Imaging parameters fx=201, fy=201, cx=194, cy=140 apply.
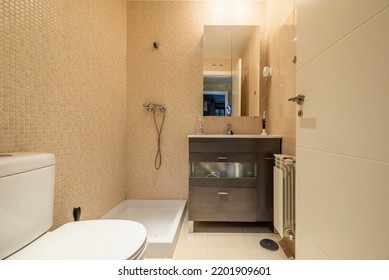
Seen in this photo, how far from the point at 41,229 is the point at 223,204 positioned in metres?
1.35

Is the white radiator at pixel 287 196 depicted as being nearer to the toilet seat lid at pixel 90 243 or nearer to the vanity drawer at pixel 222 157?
the vanity drawer at pixel 222 157

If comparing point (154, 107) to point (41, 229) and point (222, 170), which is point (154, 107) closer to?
point (222, 170)

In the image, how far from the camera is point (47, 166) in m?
0.97

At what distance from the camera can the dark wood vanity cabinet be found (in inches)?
72.1

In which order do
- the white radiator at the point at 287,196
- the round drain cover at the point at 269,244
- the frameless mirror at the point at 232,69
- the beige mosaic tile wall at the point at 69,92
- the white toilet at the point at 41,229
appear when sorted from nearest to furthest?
the white toilet at the point at 41,229 < the beige mosaic tile wall at the point at 69,92 < the white radiator at the point at 287,196 < the round drain cover at the point at 269,244 < the frameless mirror at the point at 232,69

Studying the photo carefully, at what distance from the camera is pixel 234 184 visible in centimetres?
185

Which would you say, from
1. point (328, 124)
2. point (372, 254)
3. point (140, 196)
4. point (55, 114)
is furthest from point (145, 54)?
point (372, 254)

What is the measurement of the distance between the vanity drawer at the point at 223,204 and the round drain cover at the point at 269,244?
193 mm

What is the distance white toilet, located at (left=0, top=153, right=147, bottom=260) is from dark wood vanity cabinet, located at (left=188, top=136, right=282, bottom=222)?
3.15ft

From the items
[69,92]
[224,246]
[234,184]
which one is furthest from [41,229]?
[234,184]

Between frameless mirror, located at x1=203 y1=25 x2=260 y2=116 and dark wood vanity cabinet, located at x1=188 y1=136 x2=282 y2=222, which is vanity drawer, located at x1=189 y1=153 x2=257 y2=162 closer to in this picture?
dark wood vanity cabinet, located at x1=188 y1=136 x2=282 y2=222

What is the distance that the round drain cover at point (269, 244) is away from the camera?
162 cm

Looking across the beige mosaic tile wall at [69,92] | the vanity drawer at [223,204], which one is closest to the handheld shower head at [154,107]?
the beige mosaic tile wall at [69,92]

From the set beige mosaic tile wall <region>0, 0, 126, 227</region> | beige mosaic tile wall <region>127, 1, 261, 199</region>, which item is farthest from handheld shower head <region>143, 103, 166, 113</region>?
beige mosaic tile wall <region>0, 0, 126, 227</region>
